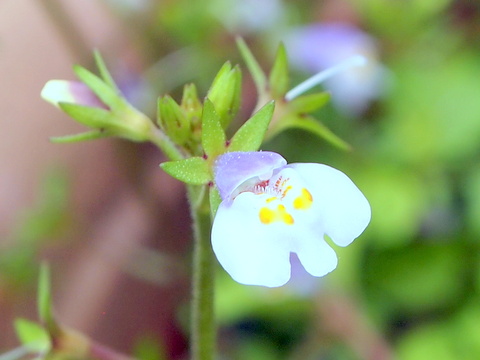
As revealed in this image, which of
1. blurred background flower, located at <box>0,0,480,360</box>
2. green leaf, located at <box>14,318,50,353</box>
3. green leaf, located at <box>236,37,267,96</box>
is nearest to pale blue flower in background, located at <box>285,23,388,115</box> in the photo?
blurred background flower, located at <box>0,0,480,360</box>

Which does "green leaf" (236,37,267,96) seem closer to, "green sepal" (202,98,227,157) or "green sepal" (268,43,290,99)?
"green sepal" (268,43,290,99)

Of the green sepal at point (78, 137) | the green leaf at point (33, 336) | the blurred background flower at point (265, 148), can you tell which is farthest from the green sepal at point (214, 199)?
the blurred background flower at point (265, 148)

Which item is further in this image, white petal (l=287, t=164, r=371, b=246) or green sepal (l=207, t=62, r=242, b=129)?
green sepal (l=207, t=62, r=242, b=129)

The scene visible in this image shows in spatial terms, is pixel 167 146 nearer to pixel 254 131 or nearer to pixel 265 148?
pixel 254 131

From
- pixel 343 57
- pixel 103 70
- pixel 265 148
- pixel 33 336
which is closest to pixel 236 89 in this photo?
pixel 103 70

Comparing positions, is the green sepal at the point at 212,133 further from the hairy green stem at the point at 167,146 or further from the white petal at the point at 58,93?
the white petal at the point at 58,93

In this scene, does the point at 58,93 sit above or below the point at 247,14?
below

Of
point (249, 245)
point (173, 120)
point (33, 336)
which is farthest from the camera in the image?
point (33, 336)

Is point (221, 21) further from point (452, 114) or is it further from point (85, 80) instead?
point (85, 80)
